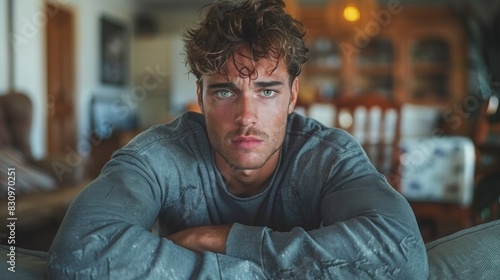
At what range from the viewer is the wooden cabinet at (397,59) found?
6.23 meters

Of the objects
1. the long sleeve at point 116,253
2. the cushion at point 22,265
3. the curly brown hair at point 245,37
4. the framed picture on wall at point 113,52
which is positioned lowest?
the cushion at point 22,265

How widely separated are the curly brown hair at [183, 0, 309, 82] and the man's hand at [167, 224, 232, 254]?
0.31m

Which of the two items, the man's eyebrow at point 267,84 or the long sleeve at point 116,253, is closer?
the long sleeve at point 116,253

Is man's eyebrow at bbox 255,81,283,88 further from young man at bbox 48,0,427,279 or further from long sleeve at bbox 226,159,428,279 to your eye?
long sleeve at bbox 226,159,428,279

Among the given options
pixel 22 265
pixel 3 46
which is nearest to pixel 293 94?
pixel 22 265

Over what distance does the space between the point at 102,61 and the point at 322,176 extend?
5274 mm

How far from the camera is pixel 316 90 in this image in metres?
6.40

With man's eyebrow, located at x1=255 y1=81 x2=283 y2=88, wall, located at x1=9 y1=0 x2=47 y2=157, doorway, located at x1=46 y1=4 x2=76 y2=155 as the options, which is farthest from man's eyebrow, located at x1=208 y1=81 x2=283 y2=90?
doorway, located at x1=46 y1=4 x2=76 y2=155

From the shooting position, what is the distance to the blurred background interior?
2.59 m

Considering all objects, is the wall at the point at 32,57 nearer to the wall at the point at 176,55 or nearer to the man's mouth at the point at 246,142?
the wall at the point at 176,55

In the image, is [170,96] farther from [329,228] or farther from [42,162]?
[329,228]

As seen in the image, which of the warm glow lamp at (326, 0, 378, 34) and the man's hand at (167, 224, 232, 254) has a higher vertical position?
the warm glow lamp at (326, 0, 378, 34)

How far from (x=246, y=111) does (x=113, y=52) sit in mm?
5497

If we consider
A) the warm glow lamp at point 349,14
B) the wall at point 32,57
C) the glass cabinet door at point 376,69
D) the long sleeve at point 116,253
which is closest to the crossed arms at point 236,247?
the long sleeve at point 116,253
